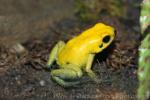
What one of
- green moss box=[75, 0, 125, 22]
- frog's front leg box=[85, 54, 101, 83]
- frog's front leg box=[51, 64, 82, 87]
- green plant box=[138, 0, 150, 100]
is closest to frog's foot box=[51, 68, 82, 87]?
frog's front leg box=[51, 64, 82, 87]

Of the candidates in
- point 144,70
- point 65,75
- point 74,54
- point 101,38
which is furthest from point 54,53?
point 144,70

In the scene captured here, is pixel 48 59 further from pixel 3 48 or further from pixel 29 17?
pixel 29 17

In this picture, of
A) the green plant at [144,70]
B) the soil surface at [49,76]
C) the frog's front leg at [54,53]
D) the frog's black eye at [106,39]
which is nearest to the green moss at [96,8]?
the soil surface at [49,76]

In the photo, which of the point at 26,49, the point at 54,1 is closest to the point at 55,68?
the point at 26,49

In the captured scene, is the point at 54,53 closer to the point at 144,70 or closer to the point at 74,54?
the point at 74,54

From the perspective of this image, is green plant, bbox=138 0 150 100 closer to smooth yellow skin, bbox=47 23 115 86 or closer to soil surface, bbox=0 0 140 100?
soil surface, bbox=0 0 140 100
